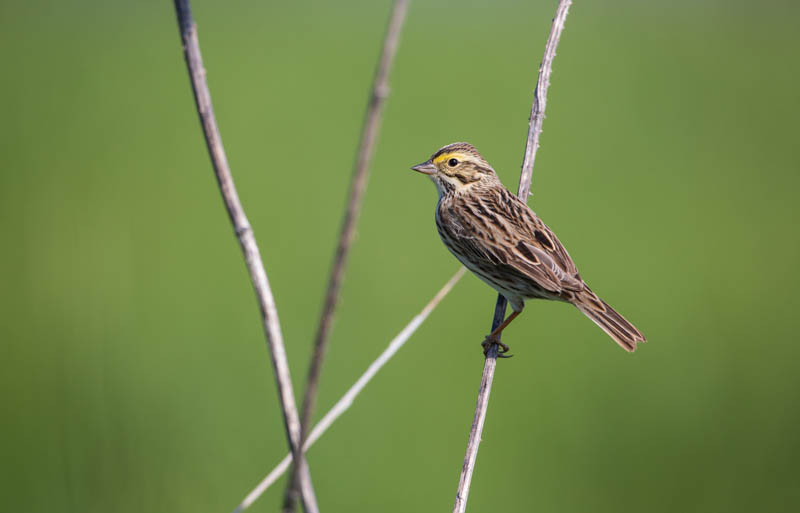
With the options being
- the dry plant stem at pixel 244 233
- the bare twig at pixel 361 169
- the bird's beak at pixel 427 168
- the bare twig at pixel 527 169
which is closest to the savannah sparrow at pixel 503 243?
the bird's beak at pixel 427 168

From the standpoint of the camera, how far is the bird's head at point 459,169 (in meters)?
4.02

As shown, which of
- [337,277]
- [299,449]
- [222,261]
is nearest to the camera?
[337,277]

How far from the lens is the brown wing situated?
3.53 meters

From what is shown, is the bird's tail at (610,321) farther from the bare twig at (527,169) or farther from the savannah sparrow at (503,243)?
the bare twig at (527,169)

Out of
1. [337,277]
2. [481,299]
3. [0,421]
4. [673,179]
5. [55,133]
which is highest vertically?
[673,179]

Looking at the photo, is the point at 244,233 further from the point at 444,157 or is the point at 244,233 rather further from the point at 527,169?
the point at 444,157

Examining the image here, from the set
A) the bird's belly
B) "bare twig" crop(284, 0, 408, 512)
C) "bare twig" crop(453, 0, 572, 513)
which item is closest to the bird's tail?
the bird's belly

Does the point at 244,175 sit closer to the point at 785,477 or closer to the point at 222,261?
the point at 222,261

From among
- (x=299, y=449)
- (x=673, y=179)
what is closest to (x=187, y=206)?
(x=673, y=179)

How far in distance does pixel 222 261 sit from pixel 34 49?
28.1ft

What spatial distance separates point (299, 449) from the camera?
1.24m

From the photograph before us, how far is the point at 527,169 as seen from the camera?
3.03 metres

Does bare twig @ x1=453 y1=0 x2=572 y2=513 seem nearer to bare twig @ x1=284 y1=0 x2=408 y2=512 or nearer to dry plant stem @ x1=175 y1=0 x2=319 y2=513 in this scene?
dry plant stem @ x1=175 y1=0 x2=319 y2=513

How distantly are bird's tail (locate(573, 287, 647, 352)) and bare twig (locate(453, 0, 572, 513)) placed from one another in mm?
654
